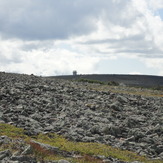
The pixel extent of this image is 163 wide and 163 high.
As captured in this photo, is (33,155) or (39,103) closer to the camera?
(33,155)

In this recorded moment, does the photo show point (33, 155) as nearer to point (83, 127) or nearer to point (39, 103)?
point (83, 127)

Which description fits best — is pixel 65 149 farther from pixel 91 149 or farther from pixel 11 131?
pixel 11 131

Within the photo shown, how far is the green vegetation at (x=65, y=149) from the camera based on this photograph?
1488 centimetres

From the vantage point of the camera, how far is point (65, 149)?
57.2 ft

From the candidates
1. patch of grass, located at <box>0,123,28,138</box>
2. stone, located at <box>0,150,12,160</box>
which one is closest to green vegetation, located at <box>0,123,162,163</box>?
patch of grass, located at <box>0,123,28,138</box>

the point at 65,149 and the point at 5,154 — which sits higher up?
the point at 5,154

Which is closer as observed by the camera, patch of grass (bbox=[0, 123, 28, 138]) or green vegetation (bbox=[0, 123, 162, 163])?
green vegetation (bbox=[0, 123, 162, 163])

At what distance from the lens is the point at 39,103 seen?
106 ft

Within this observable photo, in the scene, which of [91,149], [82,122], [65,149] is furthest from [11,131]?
[82,122]

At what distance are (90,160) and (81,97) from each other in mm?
25914

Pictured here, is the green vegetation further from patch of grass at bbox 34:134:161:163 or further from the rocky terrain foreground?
the rocky terrain foreground

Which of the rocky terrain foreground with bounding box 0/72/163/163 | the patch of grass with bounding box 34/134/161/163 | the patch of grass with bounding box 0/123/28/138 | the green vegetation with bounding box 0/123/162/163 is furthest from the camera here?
the rocky terrain foreground with bounding box 0/72/163/163

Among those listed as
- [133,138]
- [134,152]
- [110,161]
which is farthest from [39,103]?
[110,161]

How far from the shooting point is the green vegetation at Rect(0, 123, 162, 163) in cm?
1488
